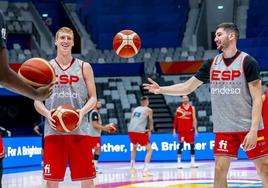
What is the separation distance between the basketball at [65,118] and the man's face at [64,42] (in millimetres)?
627

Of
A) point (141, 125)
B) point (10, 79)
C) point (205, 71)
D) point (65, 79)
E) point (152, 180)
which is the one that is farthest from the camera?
point (141, 125)

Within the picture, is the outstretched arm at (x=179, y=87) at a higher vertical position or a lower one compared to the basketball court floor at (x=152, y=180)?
higher

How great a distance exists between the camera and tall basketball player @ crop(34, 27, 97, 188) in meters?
5.19

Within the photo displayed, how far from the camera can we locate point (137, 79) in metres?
25.1

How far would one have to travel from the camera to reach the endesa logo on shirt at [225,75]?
5471 mm

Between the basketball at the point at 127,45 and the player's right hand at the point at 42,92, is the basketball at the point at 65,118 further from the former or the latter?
the basketball at the point at 127,45

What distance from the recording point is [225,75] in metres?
5.52

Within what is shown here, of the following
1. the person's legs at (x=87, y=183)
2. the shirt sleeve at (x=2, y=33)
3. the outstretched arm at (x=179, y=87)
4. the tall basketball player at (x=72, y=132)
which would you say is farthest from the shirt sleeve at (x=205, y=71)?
the shirt sleeve at (x=2, y=33)

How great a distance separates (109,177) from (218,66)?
6.80 meters

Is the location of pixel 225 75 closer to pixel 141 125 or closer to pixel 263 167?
pixel 263 167

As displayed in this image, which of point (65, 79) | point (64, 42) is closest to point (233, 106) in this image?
A: point (65, 79)

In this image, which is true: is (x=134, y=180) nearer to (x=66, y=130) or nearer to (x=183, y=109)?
(x=183, y=109)

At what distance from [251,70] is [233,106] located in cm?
41

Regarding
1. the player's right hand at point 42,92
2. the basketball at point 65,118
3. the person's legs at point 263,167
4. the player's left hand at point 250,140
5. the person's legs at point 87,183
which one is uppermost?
the basketball at point 65,118
